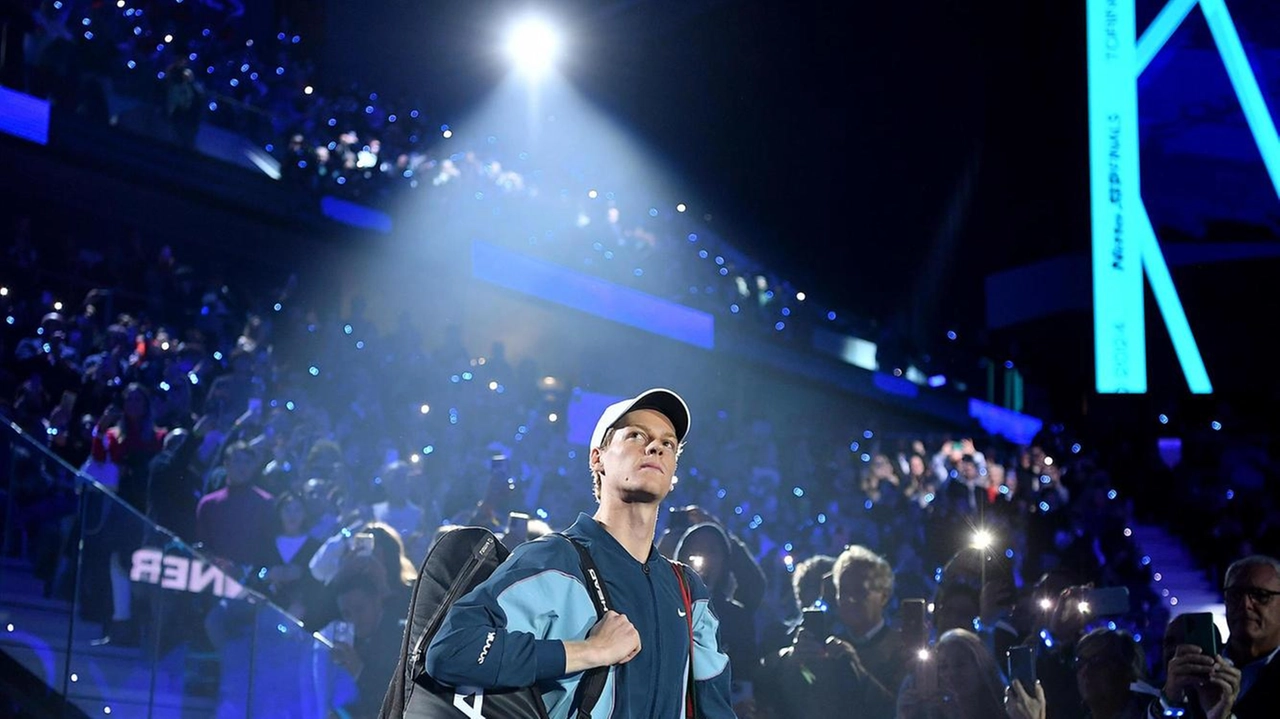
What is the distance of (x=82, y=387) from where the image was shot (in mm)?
9047

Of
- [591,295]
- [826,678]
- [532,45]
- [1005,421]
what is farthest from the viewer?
[532,45]

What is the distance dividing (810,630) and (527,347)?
47.9 feet

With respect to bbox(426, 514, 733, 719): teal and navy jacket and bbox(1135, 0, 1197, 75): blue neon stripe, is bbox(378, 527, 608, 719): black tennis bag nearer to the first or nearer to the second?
bbox(426, 514, 733, 719): teal and navy jacket

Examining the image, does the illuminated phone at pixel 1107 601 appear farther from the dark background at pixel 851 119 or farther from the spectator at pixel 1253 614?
the dark background at pixel 851 119

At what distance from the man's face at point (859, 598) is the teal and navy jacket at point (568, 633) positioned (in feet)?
9.05

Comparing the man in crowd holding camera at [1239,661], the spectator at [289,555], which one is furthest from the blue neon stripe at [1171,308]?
the man in crowd holding camera at [1239,661]

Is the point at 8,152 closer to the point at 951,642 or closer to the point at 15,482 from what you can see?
the point at 15,482

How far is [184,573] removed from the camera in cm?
684

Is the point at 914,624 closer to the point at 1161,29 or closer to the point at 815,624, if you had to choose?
the point at 815,624

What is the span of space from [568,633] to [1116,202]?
18.8 meters

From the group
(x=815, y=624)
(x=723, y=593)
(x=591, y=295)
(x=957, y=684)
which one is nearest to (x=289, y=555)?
(x=723, y=593)

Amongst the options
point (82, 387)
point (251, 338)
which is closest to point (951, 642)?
point (82, 387)

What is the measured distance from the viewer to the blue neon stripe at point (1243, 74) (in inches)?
784

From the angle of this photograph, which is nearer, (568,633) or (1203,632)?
(568,633)
